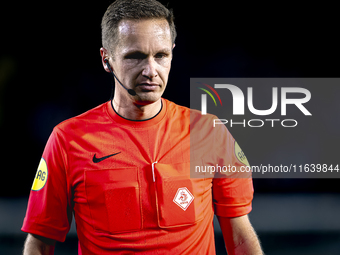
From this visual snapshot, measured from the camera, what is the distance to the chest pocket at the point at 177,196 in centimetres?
90

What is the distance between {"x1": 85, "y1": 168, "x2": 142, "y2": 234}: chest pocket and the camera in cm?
89

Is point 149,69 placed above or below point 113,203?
above

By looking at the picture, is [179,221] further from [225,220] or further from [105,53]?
[105,53]

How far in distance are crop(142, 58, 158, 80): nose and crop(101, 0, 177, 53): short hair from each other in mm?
128

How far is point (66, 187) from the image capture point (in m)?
0.94

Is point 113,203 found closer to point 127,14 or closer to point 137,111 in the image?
point 137,111

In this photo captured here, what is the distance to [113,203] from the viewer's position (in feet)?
2.94

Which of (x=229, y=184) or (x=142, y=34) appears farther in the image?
(x=229, y=184)

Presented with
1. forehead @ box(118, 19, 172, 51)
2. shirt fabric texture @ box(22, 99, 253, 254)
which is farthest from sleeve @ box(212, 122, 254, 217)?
forehead @ box(118, 19, 172, 51)

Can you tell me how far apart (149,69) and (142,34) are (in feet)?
0.34

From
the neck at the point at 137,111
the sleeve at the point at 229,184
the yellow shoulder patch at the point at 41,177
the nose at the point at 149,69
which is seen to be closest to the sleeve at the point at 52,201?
the yellow shoulder patch at the point at 41,177

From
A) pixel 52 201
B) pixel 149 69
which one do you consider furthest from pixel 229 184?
pixel 52 201

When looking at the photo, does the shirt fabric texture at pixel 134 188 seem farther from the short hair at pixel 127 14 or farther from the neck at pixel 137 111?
the short hair at pixel 127 14

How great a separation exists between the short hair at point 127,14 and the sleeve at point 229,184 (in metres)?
0.40
